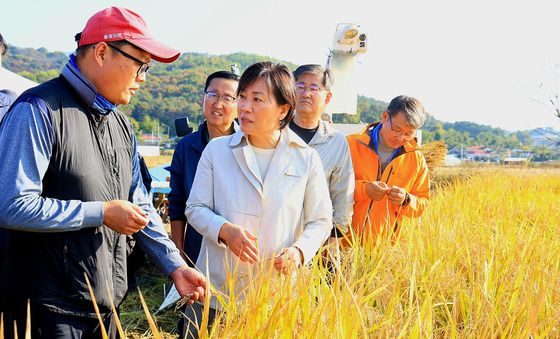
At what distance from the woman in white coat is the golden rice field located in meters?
0.17

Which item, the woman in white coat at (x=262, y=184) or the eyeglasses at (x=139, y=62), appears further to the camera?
the woman in white coat at (x=262, y=184)

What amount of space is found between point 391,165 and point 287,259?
1.39 metres

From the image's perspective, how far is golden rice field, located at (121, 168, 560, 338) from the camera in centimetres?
117

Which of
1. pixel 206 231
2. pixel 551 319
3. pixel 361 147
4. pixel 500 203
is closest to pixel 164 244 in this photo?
pixel 206 231

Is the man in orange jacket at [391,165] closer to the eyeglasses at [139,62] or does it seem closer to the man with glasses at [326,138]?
the man with glasses at [326,138]

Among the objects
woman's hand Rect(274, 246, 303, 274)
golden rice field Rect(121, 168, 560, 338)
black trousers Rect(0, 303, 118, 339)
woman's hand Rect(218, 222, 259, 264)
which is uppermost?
woman's hand Rect(218, 222, 259, 264)

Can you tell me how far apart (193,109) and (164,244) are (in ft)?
246

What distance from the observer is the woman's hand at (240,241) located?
1562mm

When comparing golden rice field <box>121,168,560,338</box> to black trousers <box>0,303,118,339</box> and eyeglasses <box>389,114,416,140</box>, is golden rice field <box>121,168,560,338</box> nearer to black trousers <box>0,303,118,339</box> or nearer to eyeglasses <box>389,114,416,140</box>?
black trousers <box>0,303,118,339</box>

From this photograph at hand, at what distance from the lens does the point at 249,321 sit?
1.09 meters

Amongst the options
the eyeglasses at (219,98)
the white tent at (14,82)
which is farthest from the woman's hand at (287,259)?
the white tent at (14,82)

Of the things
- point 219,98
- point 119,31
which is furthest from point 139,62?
point 219,98

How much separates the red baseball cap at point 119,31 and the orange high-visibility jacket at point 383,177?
148 centimetres

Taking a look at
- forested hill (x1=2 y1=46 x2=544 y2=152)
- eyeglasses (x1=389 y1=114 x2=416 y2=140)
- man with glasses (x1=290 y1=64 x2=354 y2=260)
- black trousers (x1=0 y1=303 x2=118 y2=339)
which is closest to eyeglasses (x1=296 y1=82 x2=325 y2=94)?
man with glasses (x1=290 y1=64 x2=354 y2=260)
